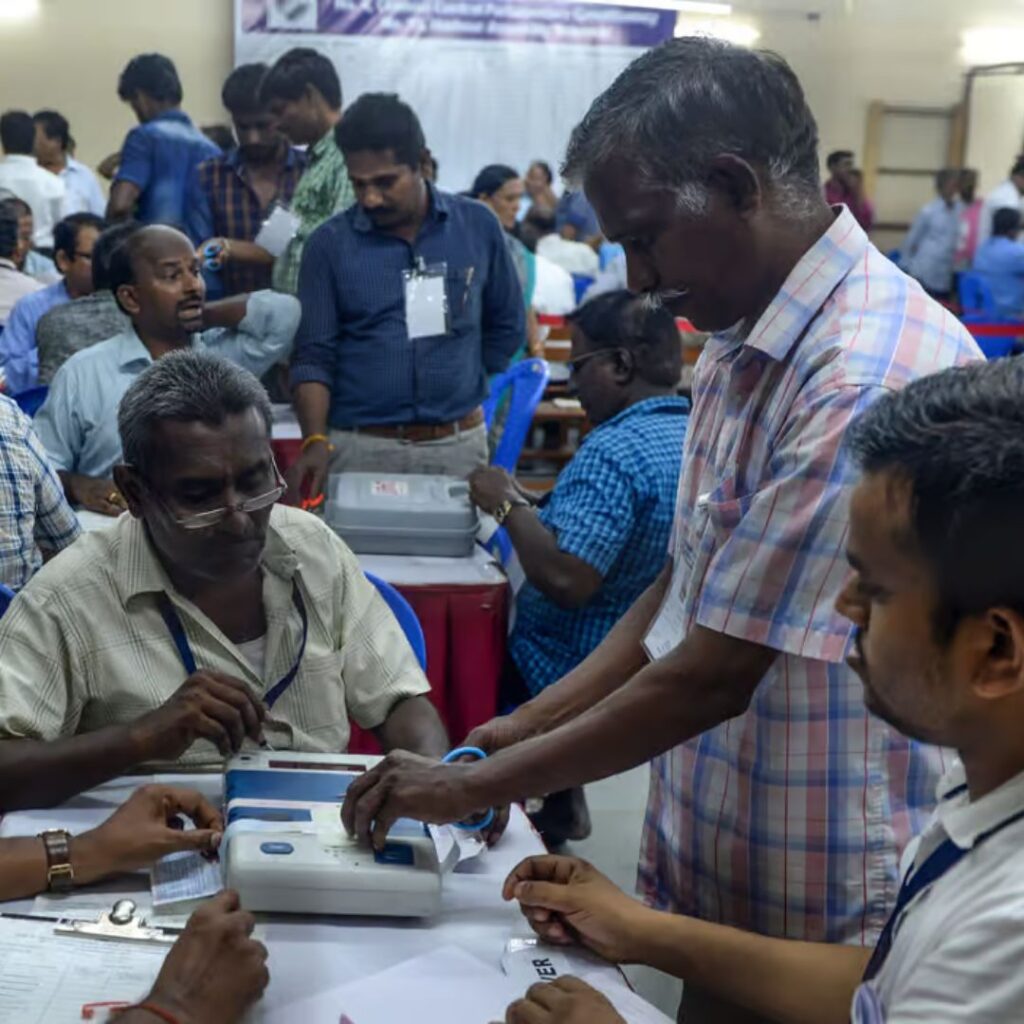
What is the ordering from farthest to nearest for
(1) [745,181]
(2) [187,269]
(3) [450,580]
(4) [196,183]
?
(4) [196,183]
(2) [187,269]
(3) [450,580]
(1) [745,181]

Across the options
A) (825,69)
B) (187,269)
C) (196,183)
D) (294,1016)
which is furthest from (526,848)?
(825,69)

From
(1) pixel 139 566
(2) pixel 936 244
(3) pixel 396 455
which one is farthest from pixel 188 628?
(2) pixel 936 244

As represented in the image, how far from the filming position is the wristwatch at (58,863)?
143 cm

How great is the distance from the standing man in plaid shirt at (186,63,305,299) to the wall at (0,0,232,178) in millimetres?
5948

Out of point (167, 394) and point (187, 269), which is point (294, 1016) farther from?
point (187, 269)

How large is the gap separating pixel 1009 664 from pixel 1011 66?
1305cm

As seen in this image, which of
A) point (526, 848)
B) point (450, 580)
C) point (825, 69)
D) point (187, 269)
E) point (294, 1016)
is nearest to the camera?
point (294, 1016)

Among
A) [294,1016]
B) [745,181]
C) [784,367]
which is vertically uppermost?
[745,181]

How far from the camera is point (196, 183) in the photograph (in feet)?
16.9

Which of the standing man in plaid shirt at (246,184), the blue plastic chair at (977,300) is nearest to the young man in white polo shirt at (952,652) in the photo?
the standing man in plaid shirt at (246,184)

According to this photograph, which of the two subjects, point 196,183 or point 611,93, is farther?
point 196,183

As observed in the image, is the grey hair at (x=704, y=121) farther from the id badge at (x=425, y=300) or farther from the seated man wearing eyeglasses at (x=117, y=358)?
the id badge at (x=425, y=300)

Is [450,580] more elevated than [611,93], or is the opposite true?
[611,93]

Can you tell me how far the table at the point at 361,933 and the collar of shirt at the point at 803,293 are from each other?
2.20 ft
